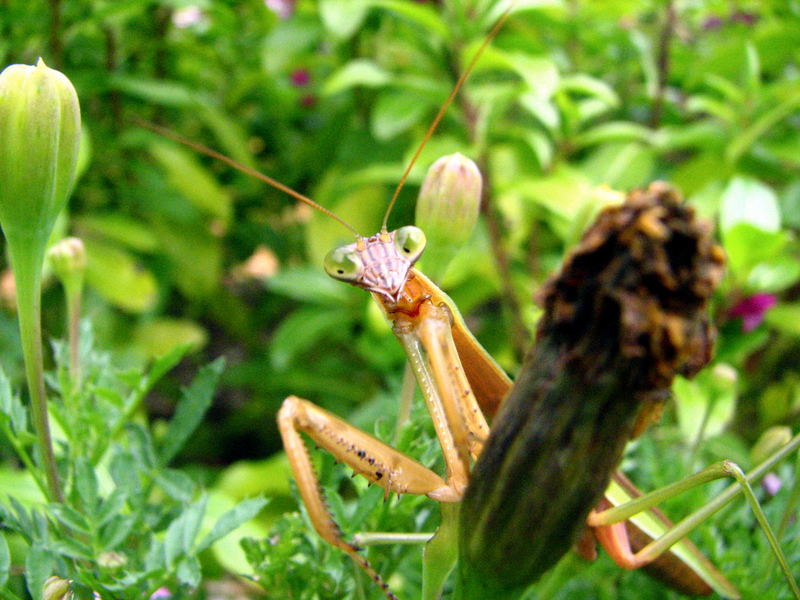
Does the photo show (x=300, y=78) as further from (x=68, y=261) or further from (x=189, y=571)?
(x=189, y=571)

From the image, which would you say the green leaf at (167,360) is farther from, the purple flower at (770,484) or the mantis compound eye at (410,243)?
the purple flower at (770,484)

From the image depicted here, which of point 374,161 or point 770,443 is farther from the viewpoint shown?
point 374,161

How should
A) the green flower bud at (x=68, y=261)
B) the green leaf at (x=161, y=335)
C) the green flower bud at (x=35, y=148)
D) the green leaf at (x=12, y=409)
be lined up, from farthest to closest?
1. the green leaf at (x=161, y=335)
2. the green flower bud at (x=68, y=261)
3. the green leaf at (x=12, y=409)
4. the green flower bud at (x=35, y=148)

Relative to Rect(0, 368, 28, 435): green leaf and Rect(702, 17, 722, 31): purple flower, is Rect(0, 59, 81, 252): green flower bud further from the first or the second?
Rect(702, 17, 722, 31): purple flower

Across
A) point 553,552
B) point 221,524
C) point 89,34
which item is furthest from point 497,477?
point 89,34

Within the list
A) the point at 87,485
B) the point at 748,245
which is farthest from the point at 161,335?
the point at 748,245

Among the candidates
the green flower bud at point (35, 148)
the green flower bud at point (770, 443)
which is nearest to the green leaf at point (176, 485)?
the green flower bud at point (35, 148)

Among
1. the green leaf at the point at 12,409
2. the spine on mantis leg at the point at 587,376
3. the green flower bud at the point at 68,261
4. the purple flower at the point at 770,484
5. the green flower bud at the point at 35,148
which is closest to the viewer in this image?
the spine on mantis leg at the point at 587,376
